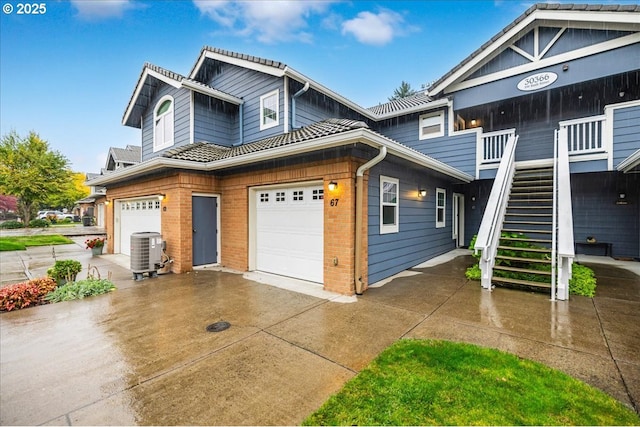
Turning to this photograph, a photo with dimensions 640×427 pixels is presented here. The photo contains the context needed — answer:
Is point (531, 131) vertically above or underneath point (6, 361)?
above

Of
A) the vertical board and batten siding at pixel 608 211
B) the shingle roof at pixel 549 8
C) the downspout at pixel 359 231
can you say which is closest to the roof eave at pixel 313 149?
the downspout at pixel 359 231

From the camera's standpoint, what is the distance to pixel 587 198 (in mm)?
9602

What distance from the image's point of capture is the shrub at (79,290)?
545 centimetres

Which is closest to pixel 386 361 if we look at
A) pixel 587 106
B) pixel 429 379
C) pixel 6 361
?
pixel 429 379

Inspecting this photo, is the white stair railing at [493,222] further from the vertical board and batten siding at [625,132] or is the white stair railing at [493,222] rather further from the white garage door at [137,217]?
the white garage door at [137,217]

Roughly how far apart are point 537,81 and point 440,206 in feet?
15.3

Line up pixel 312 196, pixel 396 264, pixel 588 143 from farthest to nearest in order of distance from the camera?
1. pixel 588 143
2. pixel 396 264
3. pixel 312 196

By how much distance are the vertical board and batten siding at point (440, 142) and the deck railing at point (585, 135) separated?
2518 mm

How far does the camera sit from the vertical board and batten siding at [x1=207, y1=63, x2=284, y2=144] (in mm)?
8877

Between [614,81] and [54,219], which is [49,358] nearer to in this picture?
[614,81]

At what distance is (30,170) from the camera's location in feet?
77.6

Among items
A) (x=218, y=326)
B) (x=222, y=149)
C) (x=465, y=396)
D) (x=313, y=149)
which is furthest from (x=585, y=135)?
(x=222, y=149)

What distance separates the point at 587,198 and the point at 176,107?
14.7 metres

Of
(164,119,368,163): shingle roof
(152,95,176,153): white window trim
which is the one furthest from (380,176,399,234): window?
(152,95,176,153): white window trim
